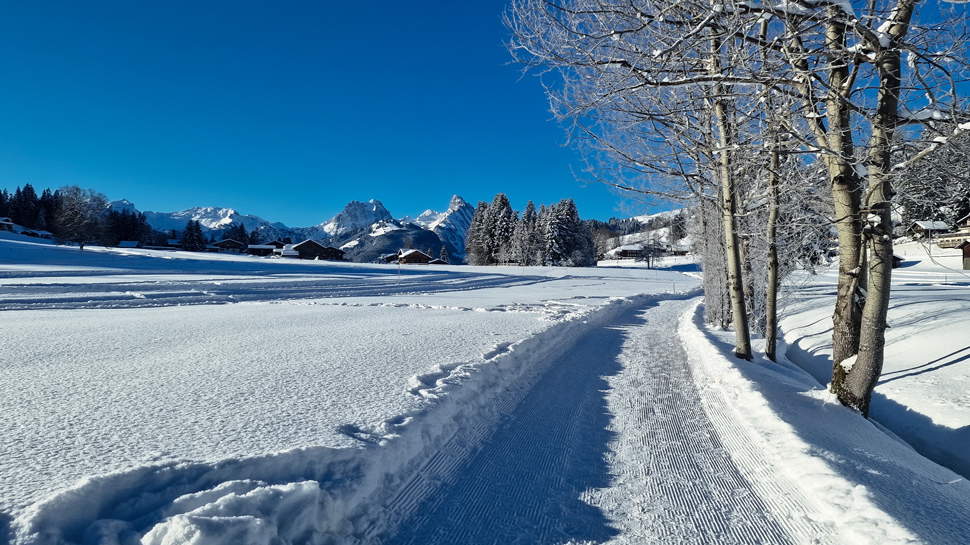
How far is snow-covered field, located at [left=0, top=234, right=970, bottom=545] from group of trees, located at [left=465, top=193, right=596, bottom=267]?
186 feet

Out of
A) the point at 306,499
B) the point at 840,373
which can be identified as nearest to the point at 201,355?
the point at 306,499

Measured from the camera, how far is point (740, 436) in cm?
430

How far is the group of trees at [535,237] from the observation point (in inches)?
2500

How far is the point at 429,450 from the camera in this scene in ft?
12.0

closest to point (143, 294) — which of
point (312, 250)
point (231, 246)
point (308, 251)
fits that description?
point (308, 251)

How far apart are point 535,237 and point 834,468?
61.3 metres

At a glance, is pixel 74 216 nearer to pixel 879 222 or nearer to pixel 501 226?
pixel 501 226

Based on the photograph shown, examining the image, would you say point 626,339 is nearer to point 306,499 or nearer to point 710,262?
point 710,262

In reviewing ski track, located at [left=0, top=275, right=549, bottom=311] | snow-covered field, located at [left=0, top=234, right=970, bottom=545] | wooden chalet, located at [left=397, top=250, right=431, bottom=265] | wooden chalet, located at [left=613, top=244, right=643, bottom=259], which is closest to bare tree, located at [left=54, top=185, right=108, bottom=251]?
wooden chalet, located at [left=397, top=250, right=431, bottom=265]

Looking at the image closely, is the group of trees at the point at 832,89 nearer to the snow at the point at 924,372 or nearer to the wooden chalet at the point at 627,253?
the snow at the point at 924,372

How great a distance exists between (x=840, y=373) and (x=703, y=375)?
5.63 feet

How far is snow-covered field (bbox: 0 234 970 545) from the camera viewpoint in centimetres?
248

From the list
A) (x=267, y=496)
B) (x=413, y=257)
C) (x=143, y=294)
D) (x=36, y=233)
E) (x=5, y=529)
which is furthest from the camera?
(x=413, y=257)

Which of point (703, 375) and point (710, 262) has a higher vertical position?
point (710, 262)
